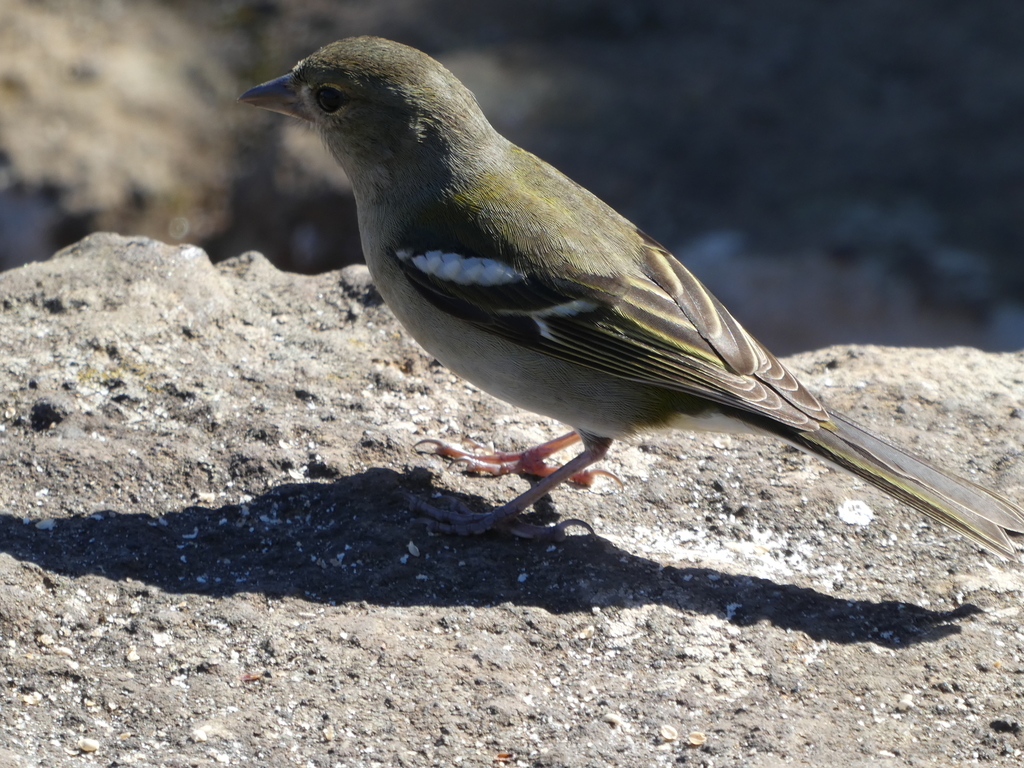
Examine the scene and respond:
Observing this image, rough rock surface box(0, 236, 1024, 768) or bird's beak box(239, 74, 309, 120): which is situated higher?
bird's beak box(239, 74, 309, 120)

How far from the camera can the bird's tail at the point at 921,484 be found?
12.6ft

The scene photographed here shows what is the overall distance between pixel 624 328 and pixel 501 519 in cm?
81

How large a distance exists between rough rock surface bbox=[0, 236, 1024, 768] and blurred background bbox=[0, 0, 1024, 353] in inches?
152

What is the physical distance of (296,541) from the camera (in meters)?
4.04

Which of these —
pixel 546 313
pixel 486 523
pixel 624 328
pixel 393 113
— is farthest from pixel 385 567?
pixel 393 113

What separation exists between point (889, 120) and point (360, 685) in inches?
346

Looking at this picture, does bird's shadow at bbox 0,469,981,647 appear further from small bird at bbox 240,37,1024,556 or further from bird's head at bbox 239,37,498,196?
bird's head at bbox 239,37,498,196

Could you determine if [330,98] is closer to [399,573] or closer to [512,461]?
[512,461]

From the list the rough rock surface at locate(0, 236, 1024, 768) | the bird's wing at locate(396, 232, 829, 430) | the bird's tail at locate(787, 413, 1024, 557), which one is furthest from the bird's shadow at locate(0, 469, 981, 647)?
the bird's wing at locate(396, 232, 829, 430)

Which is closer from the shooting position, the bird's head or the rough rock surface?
the rough rock surface

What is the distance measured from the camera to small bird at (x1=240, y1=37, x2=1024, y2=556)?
4031 mm

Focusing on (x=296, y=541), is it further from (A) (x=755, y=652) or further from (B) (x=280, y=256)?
(B) (x=280, y=256)

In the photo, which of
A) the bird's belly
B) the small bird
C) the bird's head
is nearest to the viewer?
the small bird

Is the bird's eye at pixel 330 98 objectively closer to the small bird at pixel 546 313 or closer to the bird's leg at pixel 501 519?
the small bird at pixel 546 313
